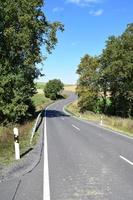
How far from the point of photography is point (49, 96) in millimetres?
145250

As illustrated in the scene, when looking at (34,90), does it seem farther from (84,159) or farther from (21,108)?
(84,159)

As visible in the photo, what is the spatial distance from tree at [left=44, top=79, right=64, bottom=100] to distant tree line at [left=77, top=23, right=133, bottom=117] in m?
60.4

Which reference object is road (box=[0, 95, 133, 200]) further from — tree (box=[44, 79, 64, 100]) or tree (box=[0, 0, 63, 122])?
tree (box=[44, 79, 64, 100])

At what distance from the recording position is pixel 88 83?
262ft

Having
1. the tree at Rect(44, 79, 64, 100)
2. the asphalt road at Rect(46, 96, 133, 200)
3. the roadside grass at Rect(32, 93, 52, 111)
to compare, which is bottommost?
the roadside grass at Rect(32, 93, 52, 111)

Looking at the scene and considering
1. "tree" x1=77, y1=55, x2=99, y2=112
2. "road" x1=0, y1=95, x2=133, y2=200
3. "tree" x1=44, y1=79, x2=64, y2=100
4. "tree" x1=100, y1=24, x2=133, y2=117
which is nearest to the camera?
"road" x1=0, y1=95, x2=133, y2=200

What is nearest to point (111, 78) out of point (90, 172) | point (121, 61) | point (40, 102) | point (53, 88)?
point (121, 61)

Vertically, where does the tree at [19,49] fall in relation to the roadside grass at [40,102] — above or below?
above

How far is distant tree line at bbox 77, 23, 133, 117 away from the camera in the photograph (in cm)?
6078

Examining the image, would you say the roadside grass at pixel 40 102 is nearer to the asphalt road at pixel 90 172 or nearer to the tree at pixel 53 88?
the tree at pixel 53 88

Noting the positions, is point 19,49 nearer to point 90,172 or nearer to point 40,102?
point 90,172

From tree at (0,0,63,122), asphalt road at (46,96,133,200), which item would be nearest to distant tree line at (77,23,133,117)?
tree at (0,0,63,122)

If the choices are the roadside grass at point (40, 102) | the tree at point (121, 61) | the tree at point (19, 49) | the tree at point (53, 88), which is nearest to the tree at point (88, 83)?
the tree at point (121, 61)

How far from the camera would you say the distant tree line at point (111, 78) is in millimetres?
60781
